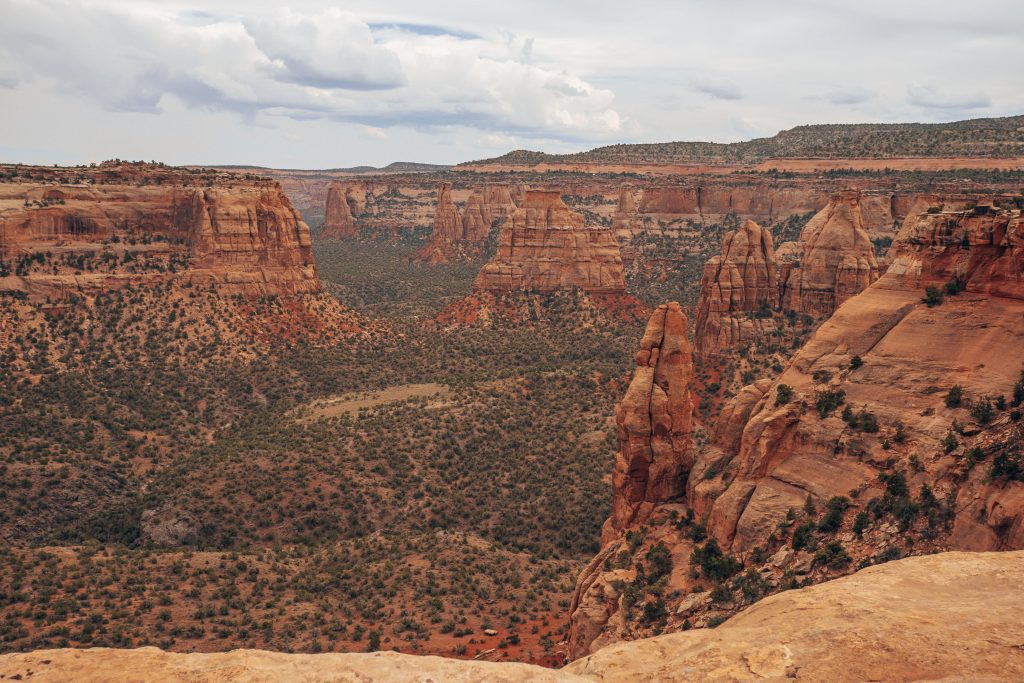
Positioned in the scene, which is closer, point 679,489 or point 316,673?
point 316,673

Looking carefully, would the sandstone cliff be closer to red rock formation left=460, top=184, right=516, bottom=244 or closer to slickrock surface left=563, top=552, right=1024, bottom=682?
slickrock surface left=563, top=552, right=1024, bottom=682

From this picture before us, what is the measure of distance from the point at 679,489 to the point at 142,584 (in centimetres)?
2811

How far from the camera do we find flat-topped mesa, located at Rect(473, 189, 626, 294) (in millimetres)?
104812

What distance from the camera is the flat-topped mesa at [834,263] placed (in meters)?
59.0

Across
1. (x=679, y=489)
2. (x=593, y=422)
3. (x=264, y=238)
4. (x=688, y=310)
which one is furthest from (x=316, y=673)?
(x=688, y=310)

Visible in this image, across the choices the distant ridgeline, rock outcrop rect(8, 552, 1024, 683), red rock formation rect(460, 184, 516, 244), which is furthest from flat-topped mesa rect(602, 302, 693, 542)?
red rock formation rect(460, 184, 516, 244)

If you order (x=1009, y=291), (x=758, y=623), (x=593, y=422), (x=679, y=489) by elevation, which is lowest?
(x=593, y=422)

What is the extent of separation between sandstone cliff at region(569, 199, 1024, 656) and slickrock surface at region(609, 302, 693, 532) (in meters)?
1.21

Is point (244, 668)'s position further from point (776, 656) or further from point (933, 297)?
point (933, 297)

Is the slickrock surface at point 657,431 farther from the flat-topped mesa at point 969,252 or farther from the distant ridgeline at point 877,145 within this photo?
the distant ridgeline at point 877,145

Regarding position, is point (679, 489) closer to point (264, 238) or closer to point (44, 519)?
point (44, 519)

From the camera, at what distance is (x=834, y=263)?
60156 millimetres

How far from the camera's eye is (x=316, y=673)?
14125 mm

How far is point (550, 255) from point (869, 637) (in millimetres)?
91946
